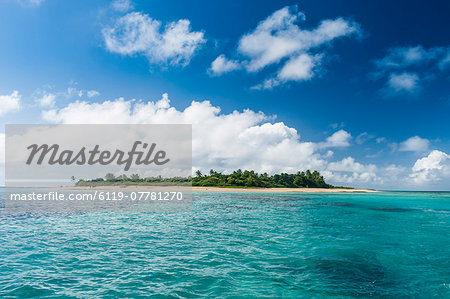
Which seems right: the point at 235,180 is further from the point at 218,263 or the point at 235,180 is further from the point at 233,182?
the point at 218,263

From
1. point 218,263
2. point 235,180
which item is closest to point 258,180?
point 235,180

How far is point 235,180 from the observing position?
533ft

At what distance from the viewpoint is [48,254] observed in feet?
49.8

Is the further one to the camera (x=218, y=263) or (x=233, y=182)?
(x=233, y=182)

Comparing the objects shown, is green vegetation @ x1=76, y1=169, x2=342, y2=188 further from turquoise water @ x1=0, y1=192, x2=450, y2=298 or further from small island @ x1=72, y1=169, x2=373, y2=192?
turquoise water @ x1=0, y1=192, x2=450, y2=298

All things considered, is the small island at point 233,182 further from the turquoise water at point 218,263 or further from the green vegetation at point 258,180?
the turquoise water at point 218,263

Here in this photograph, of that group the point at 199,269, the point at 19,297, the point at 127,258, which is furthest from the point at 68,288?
the point at 199,269

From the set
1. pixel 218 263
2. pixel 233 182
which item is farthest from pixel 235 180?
pixel 218 263

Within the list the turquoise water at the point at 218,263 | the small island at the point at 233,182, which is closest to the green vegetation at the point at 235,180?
the small island at the point at 233,182

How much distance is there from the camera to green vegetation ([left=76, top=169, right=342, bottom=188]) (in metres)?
160

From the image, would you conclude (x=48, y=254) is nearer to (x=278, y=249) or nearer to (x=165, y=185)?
(x=278, y=249)

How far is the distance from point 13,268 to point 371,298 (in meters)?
16.8

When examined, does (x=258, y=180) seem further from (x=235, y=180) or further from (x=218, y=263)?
(x=218, y=263)

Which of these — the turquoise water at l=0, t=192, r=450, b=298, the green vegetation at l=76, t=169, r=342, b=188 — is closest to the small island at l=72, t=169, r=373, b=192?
the green vegetation at l=76, t=169, r=342, b=188
